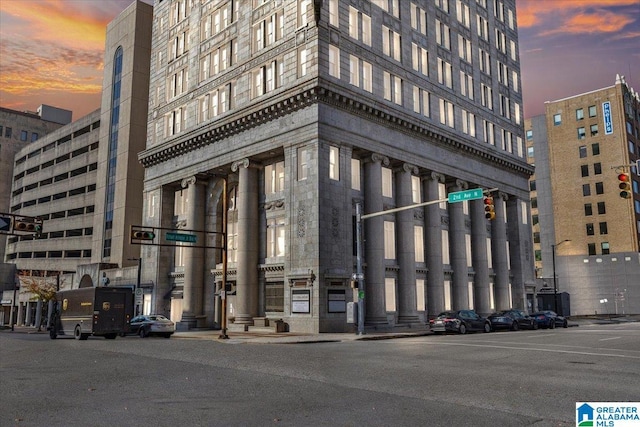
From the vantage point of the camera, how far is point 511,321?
39719mm

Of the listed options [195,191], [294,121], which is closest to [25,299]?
[195,191]

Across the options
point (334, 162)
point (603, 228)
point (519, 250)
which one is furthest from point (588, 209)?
point (334, 162)

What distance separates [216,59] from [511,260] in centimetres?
3749

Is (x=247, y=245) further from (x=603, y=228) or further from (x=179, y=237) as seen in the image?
(x=603, y=228)

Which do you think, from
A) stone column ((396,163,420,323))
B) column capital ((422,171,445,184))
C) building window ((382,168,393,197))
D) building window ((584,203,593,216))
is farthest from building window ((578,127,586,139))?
building window ((382,168,393,197))

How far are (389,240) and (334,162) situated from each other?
899 centimetres

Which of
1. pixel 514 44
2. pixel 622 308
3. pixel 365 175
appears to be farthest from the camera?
pixel 622 308

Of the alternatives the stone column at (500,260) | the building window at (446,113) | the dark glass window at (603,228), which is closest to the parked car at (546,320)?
the stone column at (500,260)

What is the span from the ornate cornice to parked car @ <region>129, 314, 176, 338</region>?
16.9 m

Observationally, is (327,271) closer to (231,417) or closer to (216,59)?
(216,59)

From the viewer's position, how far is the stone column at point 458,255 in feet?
166

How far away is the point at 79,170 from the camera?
84750mm

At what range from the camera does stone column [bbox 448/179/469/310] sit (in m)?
50.7

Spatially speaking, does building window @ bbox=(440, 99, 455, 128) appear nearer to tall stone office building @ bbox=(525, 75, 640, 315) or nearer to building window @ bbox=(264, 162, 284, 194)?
building window @ bbox=(264, 162, 284, 194)
